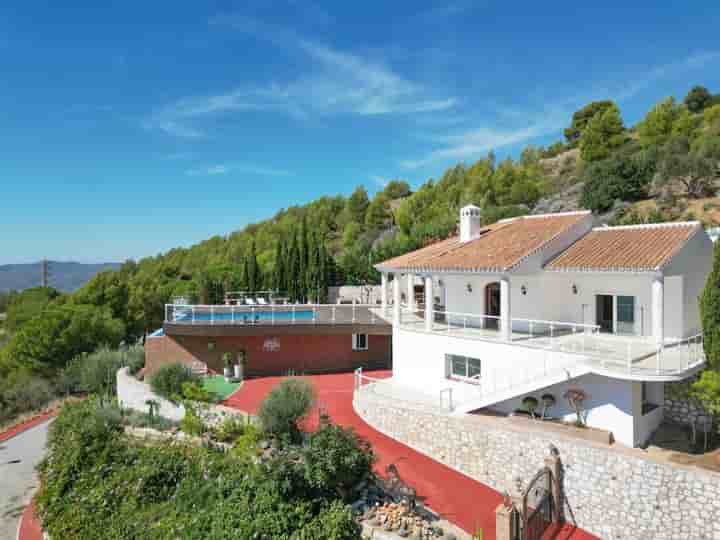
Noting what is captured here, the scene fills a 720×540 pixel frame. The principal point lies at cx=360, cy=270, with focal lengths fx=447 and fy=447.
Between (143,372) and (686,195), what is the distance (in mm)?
44758

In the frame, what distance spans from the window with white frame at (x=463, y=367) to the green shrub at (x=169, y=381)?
10.4m

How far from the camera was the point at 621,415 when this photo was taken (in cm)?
1223

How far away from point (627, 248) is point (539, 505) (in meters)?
8.79

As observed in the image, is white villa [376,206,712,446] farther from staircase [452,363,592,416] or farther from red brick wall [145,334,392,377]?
red brick wall [145,334,392,377]

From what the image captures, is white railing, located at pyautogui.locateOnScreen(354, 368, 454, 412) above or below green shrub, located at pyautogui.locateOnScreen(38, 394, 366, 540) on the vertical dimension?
above

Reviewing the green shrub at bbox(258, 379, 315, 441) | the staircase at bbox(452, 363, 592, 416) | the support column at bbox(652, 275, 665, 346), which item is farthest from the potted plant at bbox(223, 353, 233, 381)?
the support column at bbox(652, 275, 665, 346)

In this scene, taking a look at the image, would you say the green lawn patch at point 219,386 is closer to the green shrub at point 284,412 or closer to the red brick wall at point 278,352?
the red brick wall at point 278,352

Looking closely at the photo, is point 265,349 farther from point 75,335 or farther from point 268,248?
point 268,248

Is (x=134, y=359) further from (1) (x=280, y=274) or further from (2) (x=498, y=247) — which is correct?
(2) (x=498, y=247)

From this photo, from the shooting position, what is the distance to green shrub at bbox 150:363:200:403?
1809cm

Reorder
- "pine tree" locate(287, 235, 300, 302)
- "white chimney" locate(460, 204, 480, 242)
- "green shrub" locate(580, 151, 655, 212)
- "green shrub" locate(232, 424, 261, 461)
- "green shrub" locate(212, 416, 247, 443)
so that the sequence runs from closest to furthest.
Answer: "green shrub" locate(232, 424, 261, 461) < "green shrub" locate(212, 416, 247, 443) < "white chimney" locate(460, 204, 480, 242) < "pine tree" locate(287, 235, 300, 302) < "green shrub" locate(580, 151, 655, 212)

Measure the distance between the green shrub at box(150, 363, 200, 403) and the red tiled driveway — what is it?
6.70ft


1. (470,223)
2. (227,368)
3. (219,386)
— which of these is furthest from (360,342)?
(470,223)

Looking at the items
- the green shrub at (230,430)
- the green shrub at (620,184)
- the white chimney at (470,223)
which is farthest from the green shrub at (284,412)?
the green shrub at (620,184)
